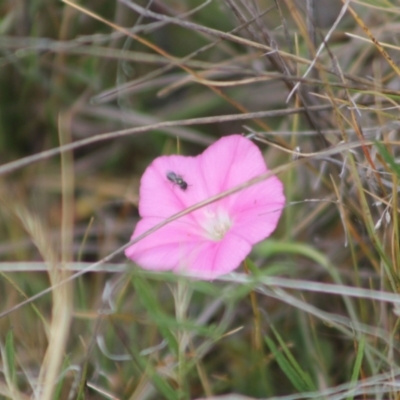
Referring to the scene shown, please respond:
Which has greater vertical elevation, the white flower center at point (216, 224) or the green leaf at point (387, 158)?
the green leaf at point (387, 158)

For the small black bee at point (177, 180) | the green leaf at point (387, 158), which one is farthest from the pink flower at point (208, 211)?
the green leaf at point (387, 158)

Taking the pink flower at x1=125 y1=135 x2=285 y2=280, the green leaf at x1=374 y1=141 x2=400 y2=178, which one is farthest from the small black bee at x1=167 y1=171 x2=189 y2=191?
the green leaf at x1=374 y1=141 x2=400 y2=178

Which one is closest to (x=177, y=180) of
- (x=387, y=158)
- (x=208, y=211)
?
(x=208, y=211)

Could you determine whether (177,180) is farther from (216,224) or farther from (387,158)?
(387,158)

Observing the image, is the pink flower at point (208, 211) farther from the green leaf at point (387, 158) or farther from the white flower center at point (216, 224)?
the green leaf at point (387, 158)

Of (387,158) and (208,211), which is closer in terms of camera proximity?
(387,158)

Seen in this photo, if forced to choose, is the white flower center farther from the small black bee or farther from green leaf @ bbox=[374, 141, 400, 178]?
green leaf @ bbox=[374, 141, 400, 178]

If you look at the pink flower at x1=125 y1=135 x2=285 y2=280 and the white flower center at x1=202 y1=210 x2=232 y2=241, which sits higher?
the pink flower at x1=125 y1=135 x2=285 y2=280
